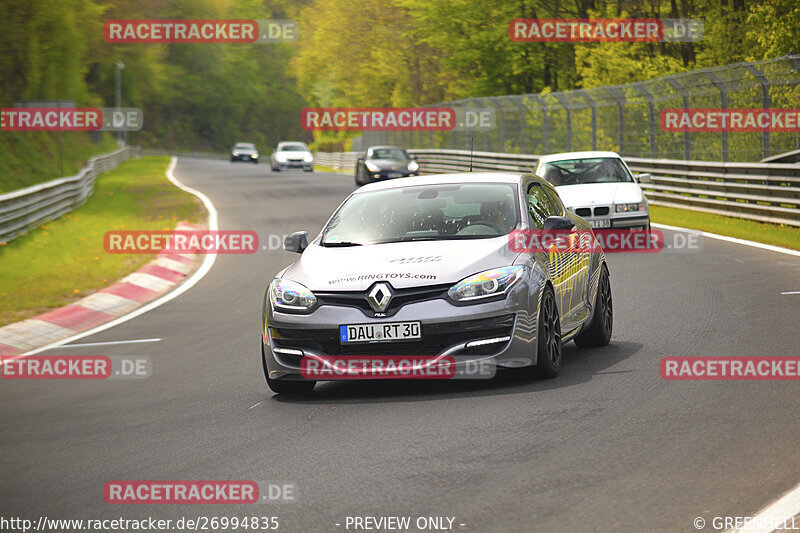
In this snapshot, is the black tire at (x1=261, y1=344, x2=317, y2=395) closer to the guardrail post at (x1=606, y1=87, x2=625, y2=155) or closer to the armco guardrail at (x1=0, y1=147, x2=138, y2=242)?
the armco guardrail at (x1=0, y1=147, x2=138, y2=242)

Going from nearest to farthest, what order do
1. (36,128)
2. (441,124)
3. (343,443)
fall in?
1. (343,443)
2. (36,128)
3. (441,124)

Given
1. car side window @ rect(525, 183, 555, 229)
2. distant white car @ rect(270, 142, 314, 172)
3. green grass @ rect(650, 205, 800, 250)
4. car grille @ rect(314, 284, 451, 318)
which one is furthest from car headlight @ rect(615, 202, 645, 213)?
distant white car @ rect(270, 142, 314, 172)

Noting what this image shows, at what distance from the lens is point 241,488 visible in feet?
19.5

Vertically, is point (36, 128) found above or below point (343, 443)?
above

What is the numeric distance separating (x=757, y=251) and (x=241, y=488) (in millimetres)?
12976

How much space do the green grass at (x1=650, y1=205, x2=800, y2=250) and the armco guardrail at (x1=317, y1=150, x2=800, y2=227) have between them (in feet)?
0.46

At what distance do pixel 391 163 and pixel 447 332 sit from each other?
109 ft

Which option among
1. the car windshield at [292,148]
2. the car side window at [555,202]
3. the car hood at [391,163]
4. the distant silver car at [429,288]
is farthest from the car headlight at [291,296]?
the car windshield at [292,148]

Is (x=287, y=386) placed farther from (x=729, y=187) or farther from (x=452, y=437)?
(x=729, y=187)

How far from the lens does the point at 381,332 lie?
7773 millimetres

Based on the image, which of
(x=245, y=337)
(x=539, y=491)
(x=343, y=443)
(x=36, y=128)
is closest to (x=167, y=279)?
(x=245, y=337)

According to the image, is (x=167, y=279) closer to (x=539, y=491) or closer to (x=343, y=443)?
(x=343, y=443)

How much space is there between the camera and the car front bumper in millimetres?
7762

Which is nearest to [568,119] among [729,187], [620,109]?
[620,109]
